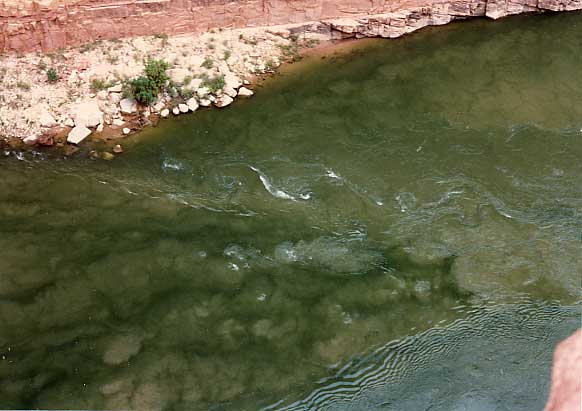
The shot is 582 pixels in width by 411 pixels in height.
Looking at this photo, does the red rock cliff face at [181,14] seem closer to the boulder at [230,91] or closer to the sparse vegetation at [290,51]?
the sparse vegetation at [290,51]

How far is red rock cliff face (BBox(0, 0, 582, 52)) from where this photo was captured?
1241cm

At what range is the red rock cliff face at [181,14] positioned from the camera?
489 inches

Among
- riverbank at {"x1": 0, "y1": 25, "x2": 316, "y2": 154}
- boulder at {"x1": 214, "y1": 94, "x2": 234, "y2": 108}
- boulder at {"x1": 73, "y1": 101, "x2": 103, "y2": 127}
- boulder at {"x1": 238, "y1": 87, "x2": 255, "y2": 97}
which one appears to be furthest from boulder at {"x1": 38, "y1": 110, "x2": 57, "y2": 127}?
boulder at {"x1": 238, "y1": 87, "x2": 255, "y2": 97}

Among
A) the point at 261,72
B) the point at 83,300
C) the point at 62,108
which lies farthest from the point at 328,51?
the point at 83,300

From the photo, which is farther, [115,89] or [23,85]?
[115,89]

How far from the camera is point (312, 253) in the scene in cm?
1016

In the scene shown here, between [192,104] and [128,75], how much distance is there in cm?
131

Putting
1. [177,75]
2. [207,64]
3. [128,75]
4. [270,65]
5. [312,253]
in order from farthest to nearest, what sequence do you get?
[270,65]
[207,64]
[177,75]
[128,75]
[312,253]

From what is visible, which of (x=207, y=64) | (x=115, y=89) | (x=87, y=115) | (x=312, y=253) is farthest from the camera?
(x=207, y=64)

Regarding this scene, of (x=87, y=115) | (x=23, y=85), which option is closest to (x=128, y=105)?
(x=87, y=115)

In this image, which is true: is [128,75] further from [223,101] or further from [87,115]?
[223,101]

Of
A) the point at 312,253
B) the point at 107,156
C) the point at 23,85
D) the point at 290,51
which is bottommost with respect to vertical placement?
the point at 312,253

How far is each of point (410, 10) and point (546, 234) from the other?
612 centimetres

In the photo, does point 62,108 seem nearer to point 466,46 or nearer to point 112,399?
point 112,399
